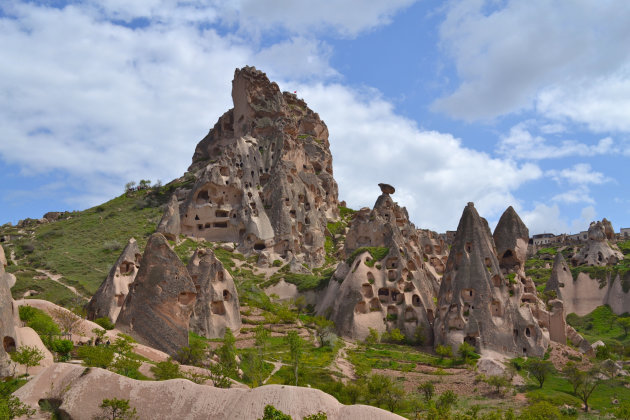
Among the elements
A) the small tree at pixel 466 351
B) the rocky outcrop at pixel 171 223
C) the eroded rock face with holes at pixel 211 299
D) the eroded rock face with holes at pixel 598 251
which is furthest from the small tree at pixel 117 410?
the eroded rock face with holes at pixel 598 251

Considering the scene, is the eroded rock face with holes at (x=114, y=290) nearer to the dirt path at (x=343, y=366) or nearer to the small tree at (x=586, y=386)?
the dirt path at (x=343, y=366)

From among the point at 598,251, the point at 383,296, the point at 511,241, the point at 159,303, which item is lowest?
the point at 159,303

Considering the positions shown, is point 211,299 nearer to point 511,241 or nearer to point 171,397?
point 171,397

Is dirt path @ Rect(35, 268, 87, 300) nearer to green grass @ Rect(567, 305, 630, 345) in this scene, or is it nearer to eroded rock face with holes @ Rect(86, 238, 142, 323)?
eroded rock face with holes @ Rect(86, 238, 142, 323)

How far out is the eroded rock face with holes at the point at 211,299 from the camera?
4484 cm

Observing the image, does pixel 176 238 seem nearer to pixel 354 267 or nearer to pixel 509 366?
pixel 354 267

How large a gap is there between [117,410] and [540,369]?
30015 mm

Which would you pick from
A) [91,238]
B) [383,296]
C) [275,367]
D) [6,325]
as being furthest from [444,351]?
[91,238]

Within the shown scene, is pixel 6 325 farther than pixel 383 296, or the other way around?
pixel 383 296

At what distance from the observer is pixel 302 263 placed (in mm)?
72562

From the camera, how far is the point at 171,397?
2227cm

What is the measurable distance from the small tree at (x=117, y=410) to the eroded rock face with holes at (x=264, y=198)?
5269 centimetres

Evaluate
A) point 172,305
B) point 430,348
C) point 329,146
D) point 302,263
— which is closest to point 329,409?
point 172,305

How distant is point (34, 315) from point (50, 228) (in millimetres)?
57409
